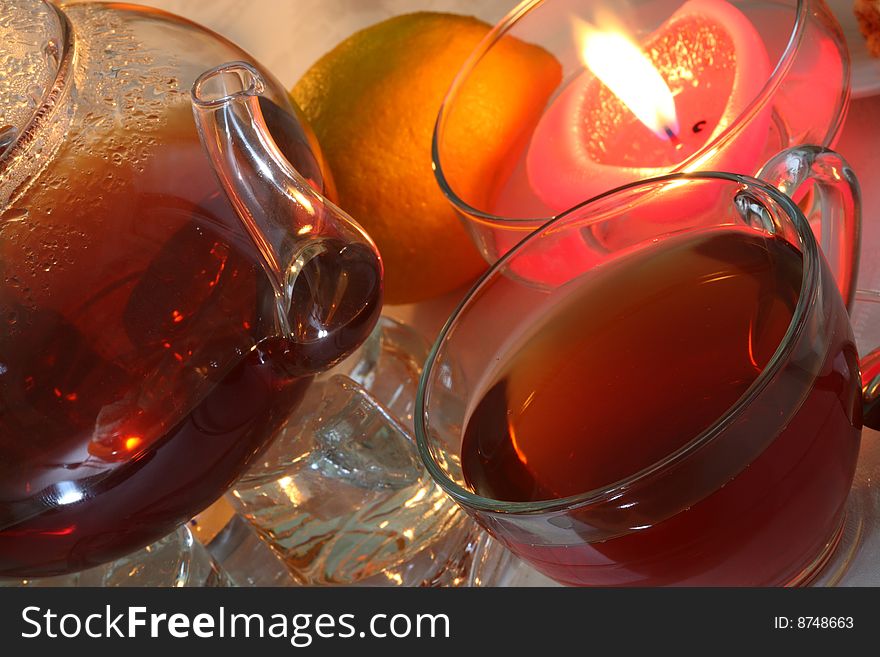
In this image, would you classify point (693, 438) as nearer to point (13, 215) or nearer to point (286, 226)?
point (286, 226)

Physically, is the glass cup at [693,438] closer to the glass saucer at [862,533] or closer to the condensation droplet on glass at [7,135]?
the glass saucer at [862,533]

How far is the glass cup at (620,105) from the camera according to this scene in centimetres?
55

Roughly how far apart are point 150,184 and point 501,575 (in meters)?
0.28

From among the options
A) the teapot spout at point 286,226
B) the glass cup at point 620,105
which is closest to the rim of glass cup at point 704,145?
the glass cup at point 620,105

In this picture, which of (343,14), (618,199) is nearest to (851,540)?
(618,199)

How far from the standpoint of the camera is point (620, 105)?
639 mm

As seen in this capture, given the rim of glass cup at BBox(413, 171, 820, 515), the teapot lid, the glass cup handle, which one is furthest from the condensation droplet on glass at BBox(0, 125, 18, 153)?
the glass cup handle

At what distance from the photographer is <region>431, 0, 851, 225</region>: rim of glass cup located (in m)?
0.52

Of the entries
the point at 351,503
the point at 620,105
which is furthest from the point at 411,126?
the point at 351,503

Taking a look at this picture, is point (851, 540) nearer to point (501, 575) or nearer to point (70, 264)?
point (501, 575)

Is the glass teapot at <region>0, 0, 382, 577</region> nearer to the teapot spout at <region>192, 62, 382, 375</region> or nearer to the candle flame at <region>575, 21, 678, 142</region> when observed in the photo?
the teapot spout at <region>192, 62, 382, 375</region>
